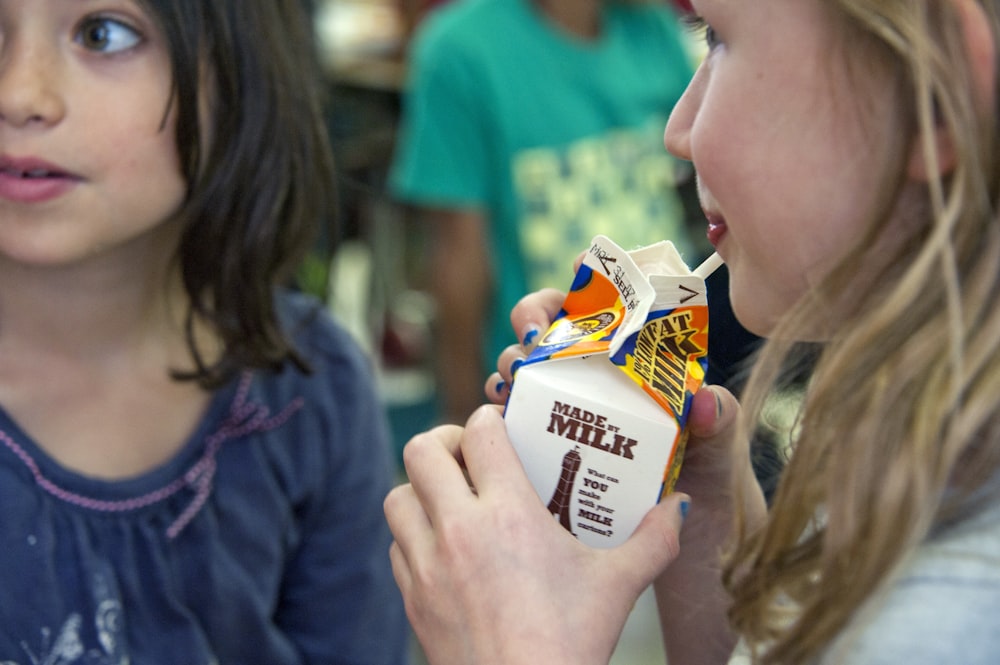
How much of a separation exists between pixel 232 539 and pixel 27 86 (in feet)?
1.37

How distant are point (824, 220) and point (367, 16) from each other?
3.65m

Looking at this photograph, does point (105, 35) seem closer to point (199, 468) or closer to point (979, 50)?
point (199, 468)

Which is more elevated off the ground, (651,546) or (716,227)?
(716,227)

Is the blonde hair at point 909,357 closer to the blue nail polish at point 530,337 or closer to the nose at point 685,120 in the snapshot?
the nose at point 685,120

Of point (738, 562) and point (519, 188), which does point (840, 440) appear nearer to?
Answer: point (738, 562)

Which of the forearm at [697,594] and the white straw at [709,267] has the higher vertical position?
the white straw at [709,267]

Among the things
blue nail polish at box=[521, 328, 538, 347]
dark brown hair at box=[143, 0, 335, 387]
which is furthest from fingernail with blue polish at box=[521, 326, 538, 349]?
dark brown hair at box=[143, 0, 335, 387]

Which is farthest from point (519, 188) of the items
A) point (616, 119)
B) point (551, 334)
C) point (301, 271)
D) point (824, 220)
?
point (824, 220)

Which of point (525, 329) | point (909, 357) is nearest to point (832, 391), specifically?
point (909, 357)

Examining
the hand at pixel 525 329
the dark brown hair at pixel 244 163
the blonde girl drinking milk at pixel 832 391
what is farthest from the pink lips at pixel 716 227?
the dark brown hair at pixel 244 163

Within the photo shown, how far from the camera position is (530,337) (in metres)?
0.73

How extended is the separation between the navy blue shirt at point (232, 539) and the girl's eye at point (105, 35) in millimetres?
317

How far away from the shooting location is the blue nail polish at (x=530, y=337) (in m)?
0.72

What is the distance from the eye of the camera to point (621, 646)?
181 centimetres
